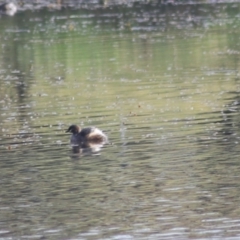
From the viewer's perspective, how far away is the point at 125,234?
37.2 ft

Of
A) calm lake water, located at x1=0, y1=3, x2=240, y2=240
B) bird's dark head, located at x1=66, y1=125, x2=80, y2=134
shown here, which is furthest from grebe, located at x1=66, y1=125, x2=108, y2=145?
calm lake water, located at x1=0, y1=3, x2=240, y2=240

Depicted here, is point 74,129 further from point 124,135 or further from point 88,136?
point 124,135

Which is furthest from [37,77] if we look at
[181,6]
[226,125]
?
[181,6]

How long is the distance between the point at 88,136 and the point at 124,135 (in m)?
0.67

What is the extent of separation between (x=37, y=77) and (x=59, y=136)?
8.77 m

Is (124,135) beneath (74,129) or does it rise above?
beneath

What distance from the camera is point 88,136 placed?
1711cm

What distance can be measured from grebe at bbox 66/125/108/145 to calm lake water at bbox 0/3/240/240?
0.21 meters

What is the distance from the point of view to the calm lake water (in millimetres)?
12055

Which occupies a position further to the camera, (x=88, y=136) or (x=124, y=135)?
(x=124, y=135)

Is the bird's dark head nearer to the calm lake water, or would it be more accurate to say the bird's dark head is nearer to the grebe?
the grebe

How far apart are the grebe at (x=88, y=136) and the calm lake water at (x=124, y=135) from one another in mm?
209

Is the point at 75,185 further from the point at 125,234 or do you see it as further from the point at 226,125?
the point at 226,125

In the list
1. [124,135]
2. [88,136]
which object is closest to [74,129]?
[88,136]
